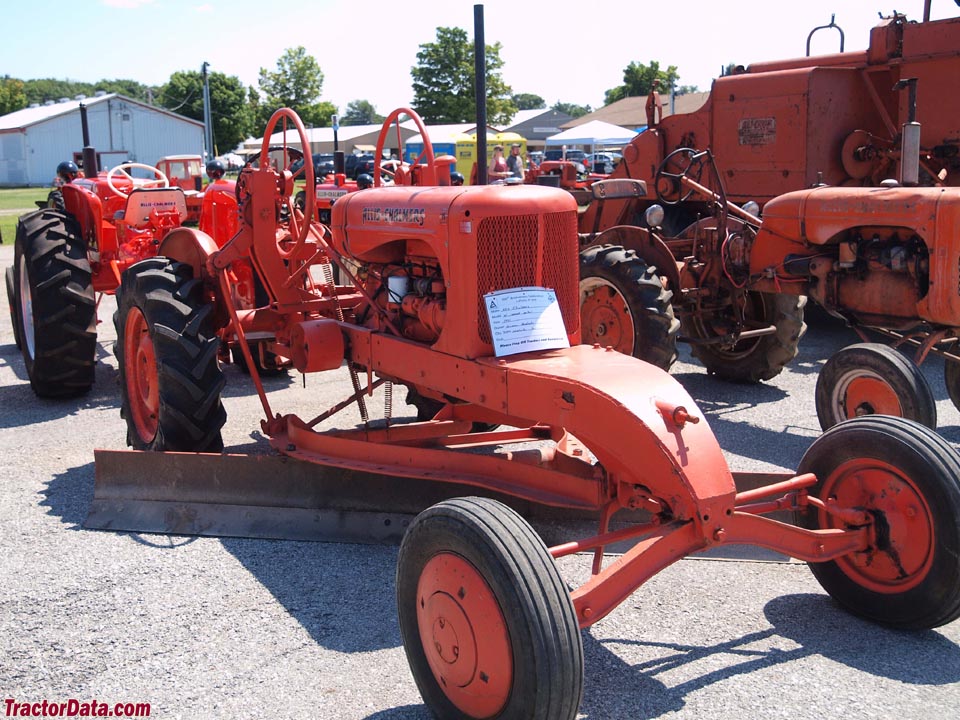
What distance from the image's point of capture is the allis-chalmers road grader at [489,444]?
2.86 m

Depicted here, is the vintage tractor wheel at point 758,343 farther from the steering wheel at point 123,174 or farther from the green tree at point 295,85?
the green tree at point 295,85

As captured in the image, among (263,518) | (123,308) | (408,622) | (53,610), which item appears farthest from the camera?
(123,308)

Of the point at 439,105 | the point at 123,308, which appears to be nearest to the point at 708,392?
the point at 123,308

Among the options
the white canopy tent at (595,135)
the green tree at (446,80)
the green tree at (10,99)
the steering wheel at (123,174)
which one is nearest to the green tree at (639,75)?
the green tree at (446,80)

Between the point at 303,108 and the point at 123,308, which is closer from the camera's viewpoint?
the point at 123,308

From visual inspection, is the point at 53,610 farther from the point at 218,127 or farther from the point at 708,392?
the point at 218,127

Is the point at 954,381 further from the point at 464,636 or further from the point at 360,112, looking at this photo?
the point at 360,112

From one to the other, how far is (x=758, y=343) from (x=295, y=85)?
6437cm

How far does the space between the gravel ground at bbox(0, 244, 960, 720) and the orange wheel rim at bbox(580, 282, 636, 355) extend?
2.66m

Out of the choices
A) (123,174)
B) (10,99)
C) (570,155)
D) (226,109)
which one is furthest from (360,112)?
(123,174)

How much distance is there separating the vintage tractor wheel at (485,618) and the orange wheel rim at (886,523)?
1409 millimetres

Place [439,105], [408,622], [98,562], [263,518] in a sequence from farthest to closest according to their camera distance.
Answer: [439,105], [263,518], [98,562], [408,622]

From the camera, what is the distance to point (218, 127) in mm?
62844

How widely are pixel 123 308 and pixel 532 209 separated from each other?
2.81m
